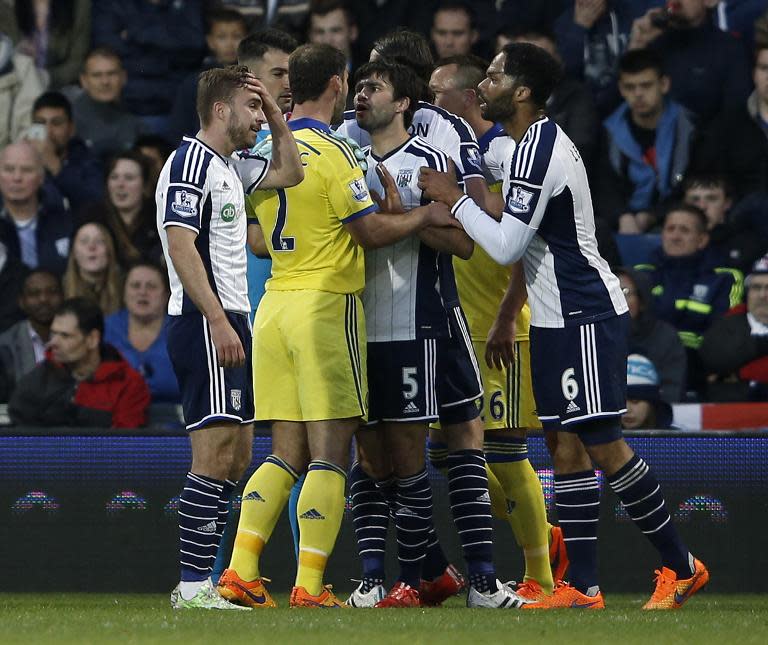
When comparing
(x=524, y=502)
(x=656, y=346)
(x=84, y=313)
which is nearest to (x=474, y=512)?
(x=524, y=502)

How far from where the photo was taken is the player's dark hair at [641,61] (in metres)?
11.5

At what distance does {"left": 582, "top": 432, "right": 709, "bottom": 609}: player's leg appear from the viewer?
254 inches

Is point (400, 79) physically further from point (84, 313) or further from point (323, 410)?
point (84, 313)

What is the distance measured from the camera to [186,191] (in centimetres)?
627

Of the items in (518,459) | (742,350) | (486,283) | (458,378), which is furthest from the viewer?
(742,350)

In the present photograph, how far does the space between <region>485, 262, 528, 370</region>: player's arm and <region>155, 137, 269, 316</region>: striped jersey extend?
1.19 meters

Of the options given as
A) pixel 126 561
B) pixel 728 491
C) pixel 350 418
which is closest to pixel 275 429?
pixel 350 418

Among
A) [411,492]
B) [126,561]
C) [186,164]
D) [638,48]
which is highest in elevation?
[638,48]

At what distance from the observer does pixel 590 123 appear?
1150 centimetres

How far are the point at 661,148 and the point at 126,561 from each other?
202 inches

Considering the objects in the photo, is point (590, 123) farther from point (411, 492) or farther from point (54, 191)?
point (411, 492)

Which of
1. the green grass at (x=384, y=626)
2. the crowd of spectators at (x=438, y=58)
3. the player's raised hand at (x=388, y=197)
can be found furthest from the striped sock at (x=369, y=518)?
the crowd of spectators at (x=438, y=58)

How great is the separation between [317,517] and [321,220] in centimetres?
117

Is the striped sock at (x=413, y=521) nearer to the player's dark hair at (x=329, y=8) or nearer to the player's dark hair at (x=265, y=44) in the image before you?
the player's dark hair at (x=265, y=44)
